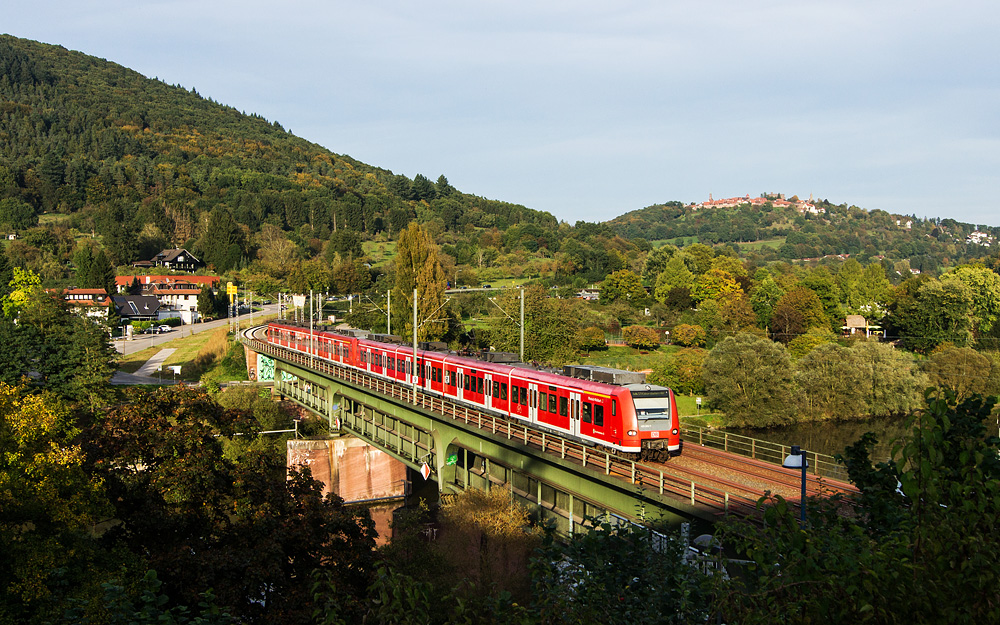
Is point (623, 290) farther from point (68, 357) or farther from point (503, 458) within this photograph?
point (503, 458)

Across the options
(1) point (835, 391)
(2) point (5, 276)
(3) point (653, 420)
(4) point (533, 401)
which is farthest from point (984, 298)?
(2) point (5, 276)

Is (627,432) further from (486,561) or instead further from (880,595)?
(880,595)

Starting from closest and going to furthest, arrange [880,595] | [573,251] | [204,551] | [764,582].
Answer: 1. [880,595]
2. [764,582]
3. [204,551]
4. [573,251]

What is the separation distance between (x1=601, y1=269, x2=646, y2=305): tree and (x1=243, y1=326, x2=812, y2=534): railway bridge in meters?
63.9

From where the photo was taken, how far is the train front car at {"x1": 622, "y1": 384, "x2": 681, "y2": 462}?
952 inches

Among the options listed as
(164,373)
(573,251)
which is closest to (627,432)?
(164,373)

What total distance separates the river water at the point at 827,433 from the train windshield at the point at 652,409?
1223 inches

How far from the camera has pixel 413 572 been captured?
20.9 meters

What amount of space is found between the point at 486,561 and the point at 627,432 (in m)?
6.60

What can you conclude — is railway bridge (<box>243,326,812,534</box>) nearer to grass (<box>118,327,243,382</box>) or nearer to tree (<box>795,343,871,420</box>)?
grass (<box>118,327,243,382</box>)

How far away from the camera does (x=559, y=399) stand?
27.7m

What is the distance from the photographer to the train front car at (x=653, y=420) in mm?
24188

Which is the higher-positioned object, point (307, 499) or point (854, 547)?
point (854, 547)

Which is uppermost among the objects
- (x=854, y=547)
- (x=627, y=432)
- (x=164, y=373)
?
(x=854, y=547)
